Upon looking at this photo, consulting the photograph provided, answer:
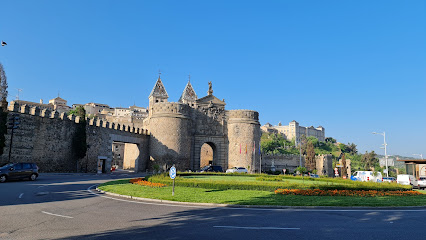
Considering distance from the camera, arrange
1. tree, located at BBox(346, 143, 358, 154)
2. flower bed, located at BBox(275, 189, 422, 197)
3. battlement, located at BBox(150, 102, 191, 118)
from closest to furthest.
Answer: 1. flower bed, located at BBox(275, 189, 422, 197)
2. battlement, located at BBox(150, 102, 191, 118)
3. tree, located at BBox(346, 143, 358, 154)

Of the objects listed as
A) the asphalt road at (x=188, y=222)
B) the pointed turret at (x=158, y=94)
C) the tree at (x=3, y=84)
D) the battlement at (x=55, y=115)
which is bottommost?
the asphalt road at (x=188, y=222)

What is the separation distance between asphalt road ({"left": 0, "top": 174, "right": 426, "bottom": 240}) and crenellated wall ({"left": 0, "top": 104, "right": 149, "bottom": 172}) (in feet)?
71.5

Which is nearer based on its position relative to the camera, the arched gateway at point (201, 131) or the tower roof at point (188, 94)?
the arched gateway at point (201, 131)

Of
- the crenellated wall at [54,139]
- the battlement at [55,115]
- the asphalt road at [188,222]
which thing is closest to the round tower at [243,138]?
the battlement at [55,115]

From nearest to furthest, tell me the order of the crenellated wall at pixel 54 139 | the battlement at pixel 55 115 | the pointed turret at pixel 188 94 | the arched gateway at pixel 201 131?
the crenellated wall at pixel 54 139 < the battlement at pixel 55 115 < the arched gateway at pixel 201 131 < the pointed turret at pixel 188 94

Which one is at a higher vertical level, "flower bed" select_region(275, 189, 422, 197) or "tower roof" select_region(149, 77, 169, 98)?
"tower roof" select_region(149, 77, 169, 98)

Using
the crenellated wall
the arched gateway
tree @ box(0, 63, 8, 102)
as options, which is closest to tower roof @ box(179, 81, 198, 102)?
the arched gateway

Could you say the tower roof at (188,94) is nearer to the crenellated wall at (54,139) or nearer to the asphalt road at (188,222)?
the crenellated wall at (54,139)

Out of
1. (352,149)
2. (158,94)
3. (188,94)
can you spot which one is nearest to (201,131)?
(158,94)

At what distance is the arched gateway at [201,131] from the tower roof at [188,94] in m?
29.9

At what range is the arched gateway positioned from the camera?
160 ft

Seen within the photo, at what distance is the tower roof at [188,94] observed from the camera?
85.6m

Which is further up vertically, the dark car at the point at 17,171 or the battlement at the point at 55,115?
the battlement at the point at 55,115

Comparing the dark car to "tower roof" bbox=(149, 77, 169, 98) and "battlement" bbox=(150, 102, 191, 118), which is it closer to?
"battlement" bbox=(150, 102, 191, 118)
